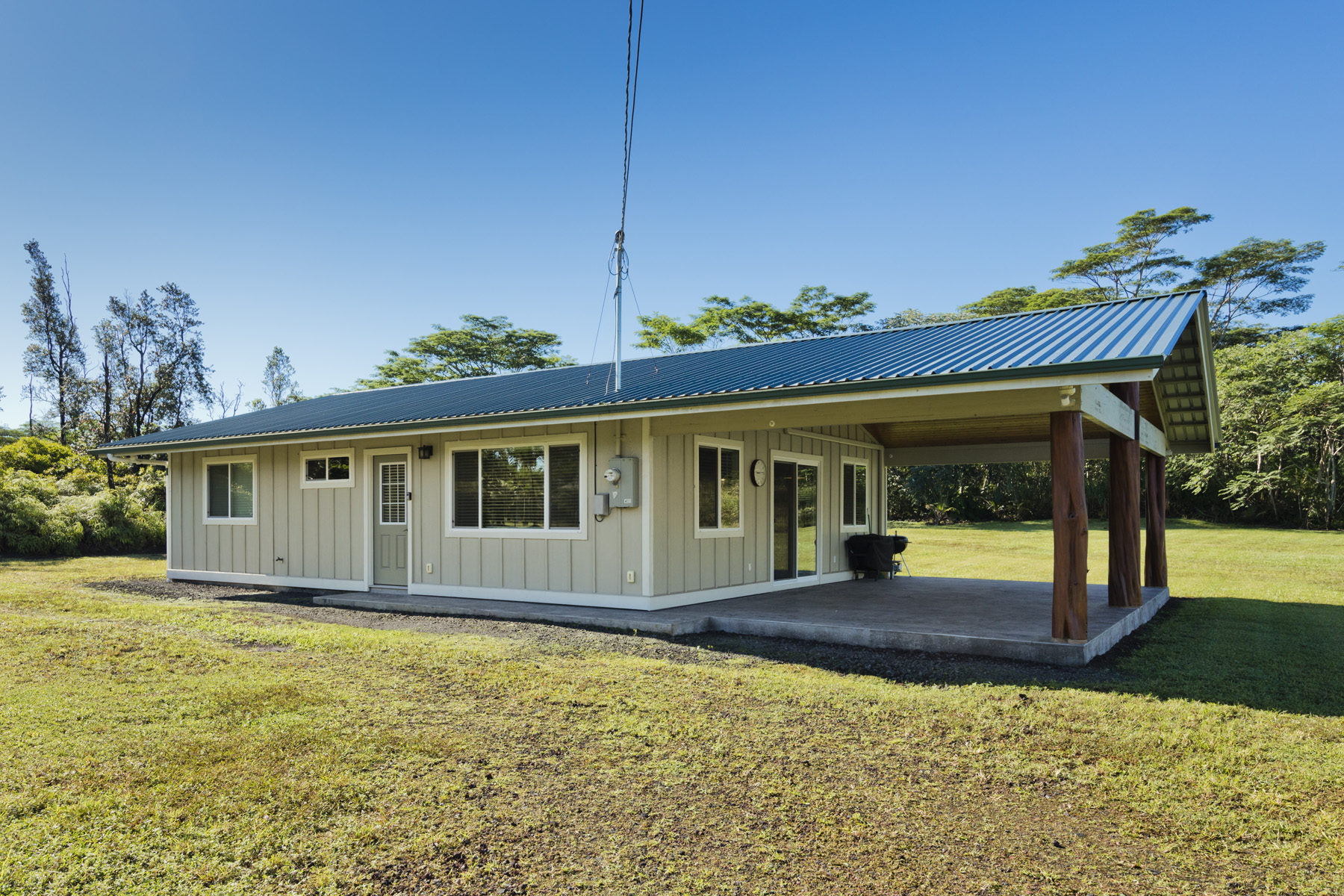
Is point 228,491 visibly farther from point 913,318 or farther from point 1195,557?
point 913,318

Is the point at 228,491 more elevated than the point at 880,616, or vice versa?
the point at 228,491

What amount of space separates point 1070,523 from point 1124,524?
3145 millimetres

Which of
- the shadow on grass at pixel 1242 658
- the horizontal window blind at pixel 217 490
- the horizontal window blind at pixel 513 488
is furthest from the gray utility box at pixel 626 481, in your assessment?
the horizontal window blind at pixel 217 490

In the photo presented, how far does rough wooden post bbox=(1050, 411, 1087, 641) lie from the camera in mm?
6188

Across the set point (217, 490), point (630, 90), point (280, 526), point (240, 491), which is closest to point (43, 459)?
point (217, 490)

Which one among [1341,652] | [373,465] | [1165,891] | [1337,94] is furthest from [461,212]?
[1337,94]

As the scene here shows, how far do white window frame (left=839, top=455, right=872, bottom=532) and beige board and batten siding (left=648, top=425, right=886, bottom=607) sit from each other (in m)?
0.06

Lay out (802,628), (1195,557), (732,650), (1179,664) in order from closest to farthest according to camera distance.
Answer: (1179,664) < (732,650) < (802,628) < (1195,557)

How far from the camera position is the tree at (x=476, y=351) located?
37.2 metres

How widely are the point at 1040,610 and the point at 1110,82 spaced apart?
1702 cm

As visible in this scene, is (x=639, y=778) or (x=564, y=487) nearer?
(x=639, y=778)

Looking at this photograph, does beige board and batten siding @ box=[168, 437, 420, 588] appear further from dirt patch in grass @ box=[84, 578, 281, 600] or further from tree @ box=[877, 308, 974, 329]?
tree @ box=[877, 308, 974, 329]

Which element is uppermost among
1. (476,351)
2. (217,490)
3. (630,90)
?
(476,351)

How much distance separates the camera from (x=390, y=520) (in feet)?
35.1
